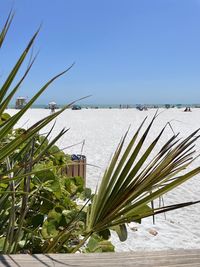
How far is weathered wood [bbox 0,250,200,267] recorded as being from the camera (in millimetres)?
740

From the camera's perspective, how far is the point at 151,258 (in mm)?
773

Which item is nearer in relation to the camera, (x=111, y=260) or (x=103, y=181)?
(x=111, y=260)

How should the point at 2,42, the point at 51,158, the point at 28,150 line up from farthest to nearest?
1. the point at 51,158
2. the point at 28,150
3. the point at 2,42

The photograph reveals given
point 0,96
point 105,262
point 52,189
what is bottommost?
point 52,189

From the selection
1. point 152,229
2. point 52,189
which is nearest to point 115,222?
point 52,189

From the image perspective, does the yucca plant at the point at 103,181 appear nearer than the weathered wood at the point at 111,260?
No

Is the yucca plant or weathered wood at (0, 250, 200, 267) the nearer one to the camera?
weathered wood at (0, 250, 200, 267)

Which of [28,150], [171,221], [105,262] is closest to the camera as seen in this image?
[105,262]

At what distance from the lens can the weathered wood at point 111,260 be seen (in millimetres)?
740

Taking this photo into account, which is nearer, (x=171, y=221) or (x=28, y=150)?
(x=28, y=150)

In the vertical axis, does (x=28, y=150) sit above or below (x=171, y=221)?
above

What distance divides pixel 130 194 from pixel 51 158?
150 centimetres

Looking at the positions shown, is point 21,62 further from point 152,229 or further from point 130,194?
Result: point 152,229

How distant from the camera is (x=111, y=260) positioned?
2.50 feet
